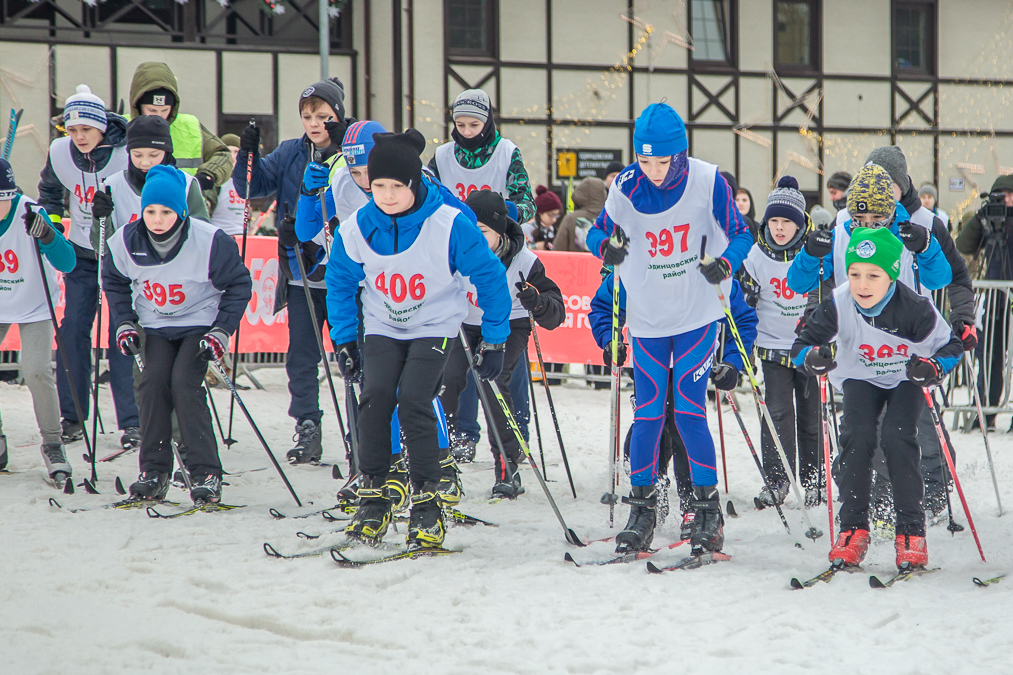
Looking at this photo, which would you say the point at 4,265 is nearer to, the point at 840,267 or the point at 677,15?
the point at 840,267

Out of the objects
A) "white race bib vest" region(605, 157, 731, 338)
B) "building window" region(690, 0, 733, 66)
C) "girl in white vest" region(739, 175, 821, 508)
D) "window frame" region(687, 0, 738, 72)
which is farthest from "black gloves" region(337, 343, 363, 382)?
"building window" region(690, 0, 733, 66)

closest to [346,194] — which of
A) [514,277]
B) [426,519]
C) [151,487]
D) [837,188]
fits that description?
[514,277]

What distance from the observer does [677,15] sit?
1717cm

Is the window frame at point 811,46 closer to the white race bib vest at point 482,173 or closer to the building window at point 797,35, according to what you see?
the building window at point 797,35

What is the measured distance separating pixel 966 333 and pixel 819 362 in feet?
2.46

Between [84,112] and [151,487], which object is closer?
[151,487]

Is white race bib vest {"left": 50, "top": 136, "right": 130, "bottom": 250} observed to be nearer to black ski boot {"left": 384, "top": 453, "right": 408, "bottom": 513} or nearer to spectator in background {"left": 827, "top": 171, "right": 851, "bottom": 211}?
black ski boot {"left": 384, "top": 453, "right": 408, "bottom": 513}

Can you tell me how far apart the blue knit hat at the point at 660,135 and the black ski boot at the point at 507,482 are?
7.20ft

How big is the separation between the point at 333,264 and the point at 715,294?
168 centimetres

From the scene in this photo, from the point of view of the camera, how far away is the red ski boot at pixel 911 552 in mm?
4074

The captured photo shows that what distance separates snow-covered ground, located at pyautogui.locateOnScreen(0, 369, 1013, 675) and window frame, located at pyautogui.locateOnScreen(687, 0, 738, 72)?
13700 millimetres

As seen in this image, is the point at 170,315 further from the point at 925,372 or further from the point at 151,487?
the point at 925,372

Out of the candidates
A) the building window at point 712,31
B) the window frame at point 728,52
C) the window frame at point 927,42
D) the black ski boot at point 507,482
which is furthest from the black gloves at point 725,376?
the window frame at point 927,42

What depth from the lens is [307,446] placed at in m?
6.06
